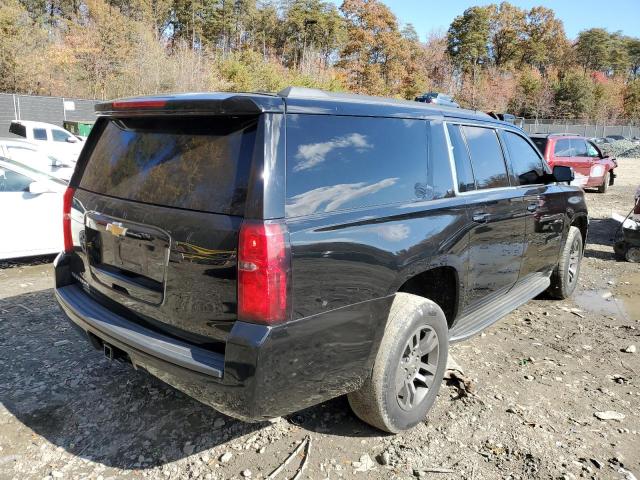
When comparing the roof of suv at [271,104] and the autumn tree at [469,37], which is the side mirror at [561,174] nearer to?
the roof of suv at [271,104]

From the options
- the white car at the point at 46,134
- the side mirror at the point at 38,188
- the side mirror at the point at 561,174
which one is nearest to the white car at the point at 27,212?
the side mirror at the point at 38,188

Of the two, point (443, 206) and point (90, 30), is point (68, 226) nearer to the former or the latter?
point (443, 206)

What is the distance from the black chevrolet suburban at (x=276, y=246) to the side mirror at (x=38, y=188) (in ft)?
11.6

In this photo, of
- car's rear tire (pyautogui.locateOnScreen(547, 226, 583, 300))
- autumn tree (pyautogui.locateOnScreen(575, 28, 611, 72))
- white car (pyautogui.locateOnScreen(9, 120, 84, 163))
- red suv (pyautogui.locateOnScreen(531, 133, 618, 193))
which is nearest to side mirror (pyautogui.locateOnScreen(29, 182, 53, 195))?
car's rear tire (pyautogui.locateOnScreen(547, 226, 583, 300))

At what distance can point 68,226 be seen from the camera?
3275 millimetres

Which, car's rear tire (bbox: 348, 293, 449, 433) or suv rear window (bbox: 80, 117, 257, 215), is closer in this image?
suv rear window (bbox: 80, 117, 257, 215)

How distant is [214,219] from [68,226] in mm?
1533

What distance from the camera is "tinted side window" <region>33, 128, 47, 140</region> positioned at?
1633cm

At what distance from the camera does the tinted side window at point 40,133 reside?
1633 cm

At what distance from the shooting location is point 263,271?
2.14 meters

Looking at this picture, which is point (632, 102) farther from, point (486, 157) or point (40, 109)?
point (486, 157)

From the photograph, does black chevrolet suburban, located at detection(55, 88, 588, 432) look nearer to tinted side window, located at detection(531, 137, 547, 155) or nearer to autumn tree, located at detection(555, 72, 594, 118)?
tinted side window, located at detection(531, 137, 547, 155)

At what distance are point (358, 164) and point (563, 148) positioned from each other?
13.8 meters

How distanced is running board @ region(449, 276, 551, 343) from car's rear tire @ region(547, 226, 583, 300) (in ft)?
2.32
